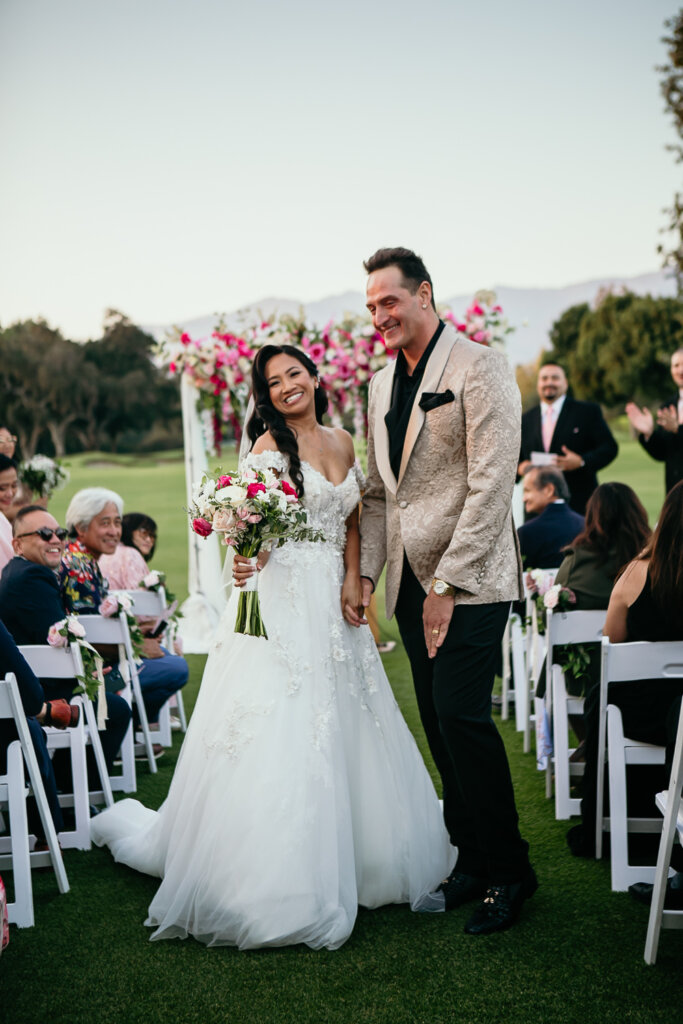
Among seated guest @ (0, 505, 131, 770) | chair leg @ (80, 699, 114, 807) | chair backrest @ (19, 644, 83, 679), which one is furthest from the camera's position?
chair leg @ (80, 699, 114, 807)

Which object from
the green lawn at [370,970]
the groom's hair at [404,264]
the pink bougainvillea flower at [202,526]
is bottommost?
the green lawn at [370,970]

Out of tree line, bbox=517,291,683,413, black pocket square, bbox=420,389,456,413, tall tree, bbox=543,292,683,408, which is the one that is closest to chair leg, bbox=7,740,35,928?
black pocket square, bbox=420,389,456,413

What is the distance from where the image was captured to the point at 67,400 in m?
41.5

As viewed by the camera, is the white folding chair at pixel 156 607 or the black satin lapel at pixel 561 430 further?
the black satin lapel at pixel 561 430

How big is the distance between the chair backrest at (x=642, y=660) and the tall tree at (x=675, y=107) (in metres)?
26.2

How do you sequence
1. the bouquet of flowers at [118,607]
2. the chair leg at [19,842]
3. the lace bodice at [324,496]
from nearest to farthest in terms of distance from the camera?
1. the chair leg at [19,842]
2. the lace bodice at [324,496]
3. the bouquet of flowers at [118,607]

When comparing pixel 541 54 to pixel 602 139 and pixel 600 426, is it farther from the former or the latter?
pixel 600 426

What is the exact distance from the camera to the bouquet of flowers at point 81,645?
3.98m

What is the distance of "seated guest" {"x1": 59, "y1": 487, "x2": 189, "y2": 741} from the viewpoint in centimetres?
484

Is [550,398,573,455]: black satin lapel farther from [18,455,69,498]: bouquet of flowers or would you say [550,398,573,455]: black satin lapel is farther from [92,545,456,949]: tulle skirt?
[92,545,456,949]: tulle skirt

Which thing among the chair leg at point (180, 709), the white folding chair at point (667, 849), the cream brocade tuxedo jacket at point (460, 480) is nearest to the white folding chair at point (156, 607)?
the chair leg at point (180, 709)

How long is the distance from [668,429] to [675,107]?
77.9ft

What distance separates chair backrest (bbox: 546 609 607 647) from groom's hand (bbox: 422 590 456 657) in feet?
4.05

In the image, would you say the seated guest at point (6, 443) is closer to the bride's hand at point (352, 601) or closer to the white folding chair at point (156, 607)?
the white folding chair at point (156, 607)
